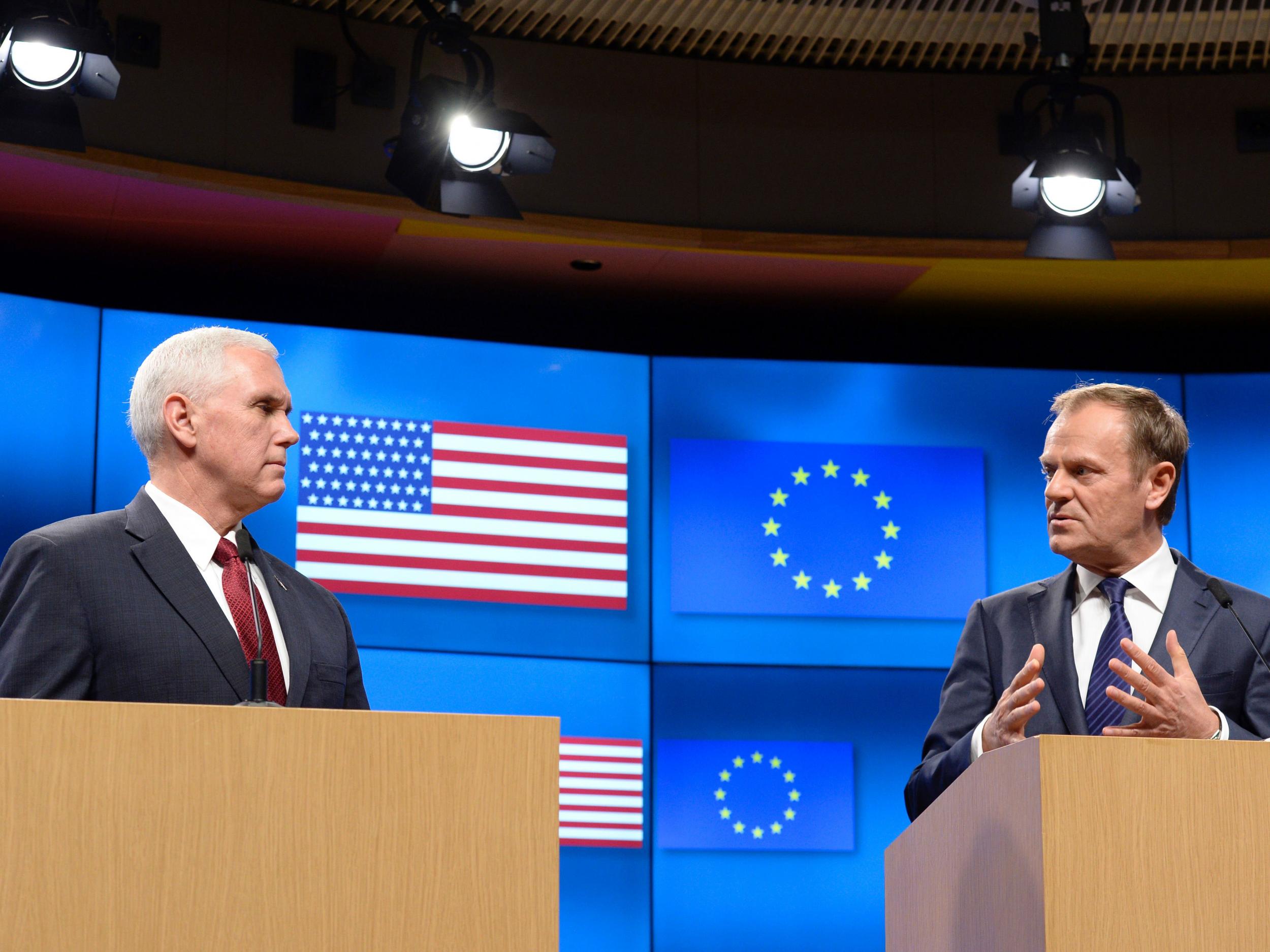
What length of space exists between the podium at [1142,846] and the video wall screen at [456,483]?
3654mm

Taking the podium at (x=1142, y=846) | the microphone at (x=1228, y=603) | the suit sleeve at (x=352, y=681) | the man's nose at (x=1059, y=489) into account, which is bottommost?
the podium at (x=1142, y=846)

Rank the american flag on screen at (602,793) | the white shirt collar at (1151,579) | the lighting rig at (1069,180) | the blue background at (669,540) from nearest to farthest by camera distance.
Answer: the white shirt collar at (1151,579) → the lighting rig at (1069,180) → the blue background at (669,540) → the american flag on screen at (602,793)

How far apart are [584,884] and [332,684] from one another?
9.61 ft

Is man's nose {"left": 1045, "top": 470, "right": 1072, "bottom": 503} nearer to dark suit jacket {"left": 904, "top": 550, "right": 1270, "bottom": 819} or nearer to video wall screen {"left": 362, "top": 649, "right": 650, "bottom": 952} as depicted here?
dark suit jacket {"left": 904, "top": 550, "right": 1270, "bottom": 819}

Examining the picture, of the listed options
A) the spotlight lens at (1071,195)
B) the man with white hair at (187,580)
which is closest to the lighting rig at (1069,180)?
the spotlight lens at (1071,195)

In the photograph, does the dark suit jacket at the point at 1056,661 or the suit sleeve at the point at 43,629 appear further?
the dark suit jacket at the point at 1056,661

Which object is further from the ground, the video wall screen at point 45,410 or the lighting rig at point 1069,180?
the lighting rig at point 1069,180

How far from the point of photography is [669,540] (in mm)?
5617

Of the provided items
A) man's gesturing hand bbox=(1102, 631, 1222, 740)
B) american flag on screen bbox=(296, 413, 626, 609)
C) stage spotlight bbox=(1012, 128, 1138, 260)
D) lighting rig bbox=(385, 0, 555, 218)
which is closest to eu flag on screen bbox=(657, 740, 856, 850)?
american flag on screen bbox=(296, 413, 626, 609)

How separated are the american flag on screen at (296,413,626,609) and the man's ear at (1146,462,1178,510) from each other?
2.84m

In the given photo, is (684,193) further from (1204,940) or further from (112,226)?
(1204,940)

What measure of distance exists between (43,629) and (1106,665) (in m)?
1.64

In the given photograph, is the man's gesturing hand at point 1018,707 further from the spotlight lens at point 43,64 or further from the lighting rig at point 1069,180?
the spotlight lens at point 43,64

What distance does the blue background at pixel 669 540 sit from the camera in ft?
16.9
